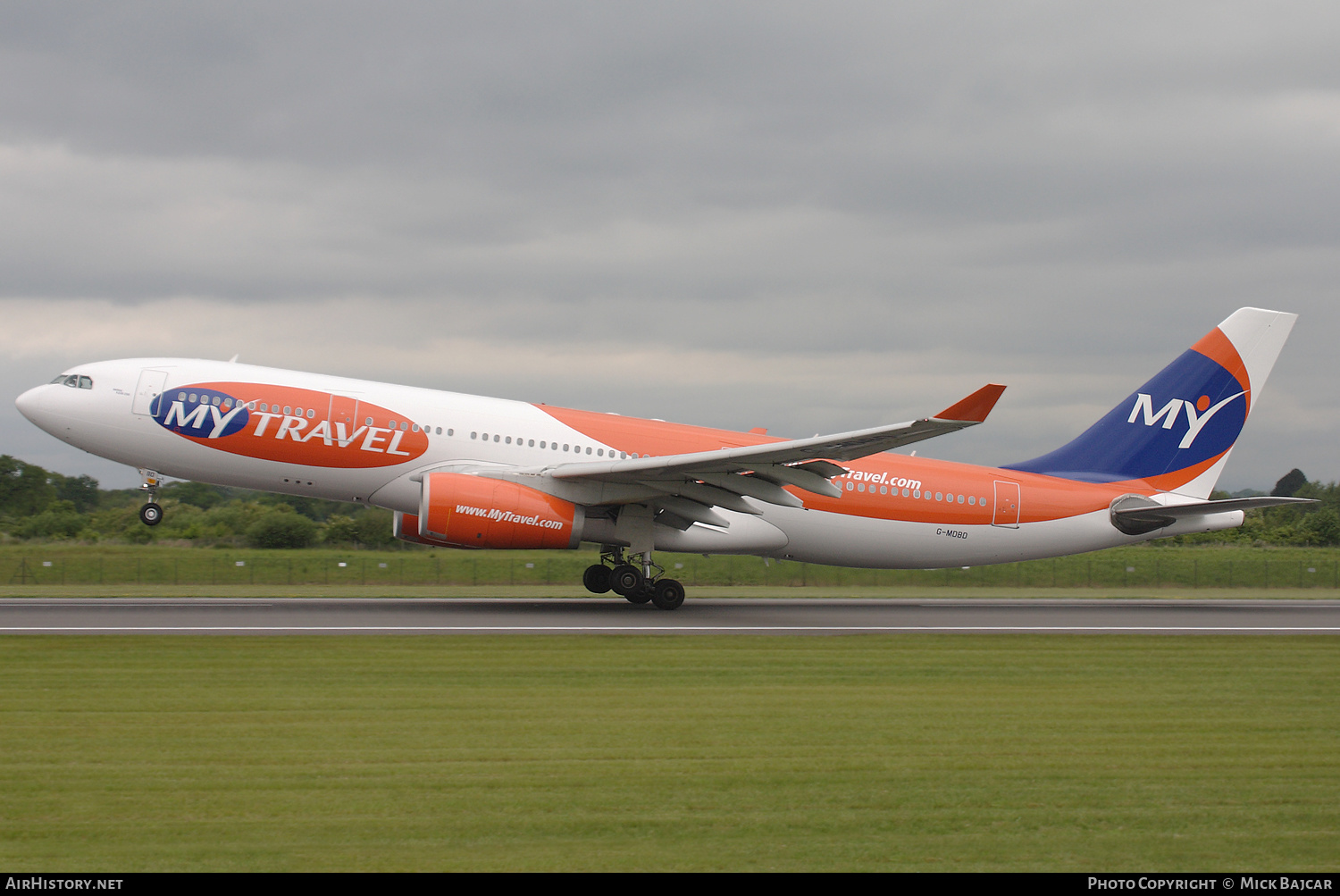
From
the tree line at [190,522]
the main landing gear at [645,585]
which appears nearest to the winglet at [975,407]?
the main landing gear at [645,585]

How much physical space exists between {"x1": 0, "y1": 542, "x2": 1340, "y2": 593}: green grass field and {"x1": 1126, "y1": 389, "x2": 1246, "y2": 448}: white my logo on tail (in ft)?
33.6

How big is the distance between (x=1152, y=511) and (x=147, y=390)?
2547cm

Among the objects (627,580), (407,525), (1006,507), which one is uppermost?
(1006,507)

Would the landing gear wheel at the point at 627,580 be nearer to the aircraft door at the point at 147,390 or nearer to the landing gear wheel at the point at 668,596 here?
the landing gear wheel at the point at 668,596

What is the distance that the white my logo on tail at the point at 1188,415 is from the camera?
97.8 feet

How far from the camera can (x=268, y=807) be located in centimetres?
837

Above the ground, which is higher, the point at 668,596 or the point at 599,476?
the point at 599,476

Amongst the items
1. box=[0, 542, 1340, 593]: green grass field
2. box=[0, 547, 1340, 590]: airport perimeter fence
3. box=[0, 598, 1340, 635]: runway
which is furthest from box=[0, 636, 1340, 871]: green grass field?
box=[0, 547, 1340, 590]: airport perimeter fence

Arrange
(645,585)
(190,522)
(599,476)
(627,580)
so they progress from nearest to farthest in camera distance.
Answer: (599,476), (627,580), (645,585), (190,522)

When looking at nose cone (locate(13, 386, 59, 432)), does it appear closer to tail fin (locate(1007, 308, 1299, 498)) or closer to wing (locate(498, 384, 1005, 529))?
wing (locate(498, 384, 1005, 529))

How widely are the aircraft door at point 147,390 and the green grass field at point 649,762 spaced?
864cm

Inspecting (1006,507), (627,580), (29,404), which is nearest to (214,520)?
(29,404)

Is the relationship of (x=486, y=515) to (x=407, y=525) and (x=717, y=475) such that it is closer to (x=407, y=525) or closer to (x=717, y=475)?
(x=407, y=525)

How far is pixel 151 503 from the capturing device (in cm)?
2478
